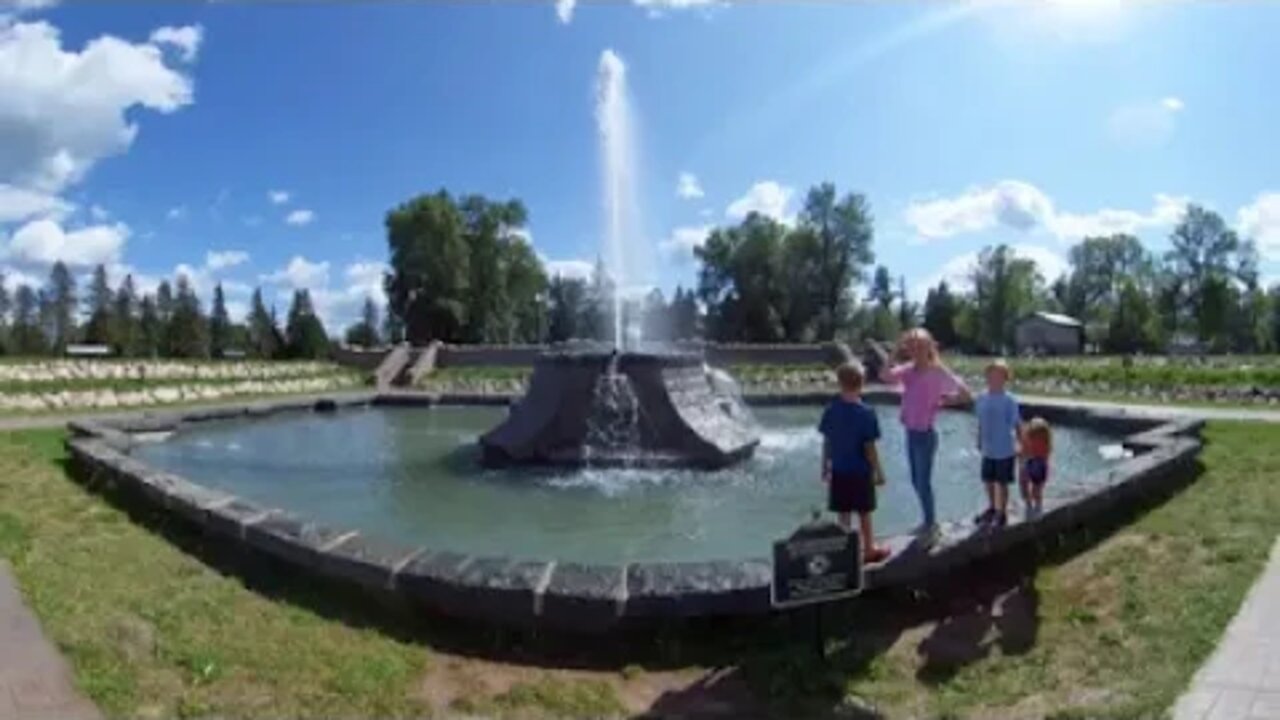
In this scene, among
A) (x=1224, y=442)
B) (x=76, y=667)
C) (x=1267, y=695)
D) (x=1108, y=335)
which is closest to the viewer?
(x=1267, y=695)

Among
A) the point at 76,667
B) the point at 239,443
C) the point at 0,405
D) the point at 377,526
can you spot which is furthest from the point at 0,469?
the point at 0,405

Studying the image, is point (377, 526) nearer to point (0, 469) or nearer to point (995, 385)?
point (995, 385)

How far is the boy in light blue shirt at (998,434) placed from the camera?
21.0ft

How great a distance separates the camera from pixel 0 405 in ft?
65.3

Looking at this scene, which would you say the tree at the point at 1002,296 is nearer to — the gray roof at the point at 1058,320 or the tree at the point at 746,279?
the gray roof at the point at 1058,320

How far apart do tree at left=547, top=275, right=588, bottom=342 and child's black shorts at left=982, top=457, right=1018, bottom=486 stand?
74152mm

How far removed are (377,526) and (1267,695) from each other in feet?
21.8

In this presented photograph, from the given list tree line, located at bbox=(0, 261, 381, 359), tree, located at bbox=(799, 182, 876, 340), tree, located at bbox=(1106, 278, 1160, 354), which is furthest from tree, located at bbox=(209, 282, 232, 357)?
tree, located at bbox=(1106, 278, 1160, 354)

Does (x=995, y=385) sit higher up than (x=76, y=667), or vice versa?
(x=995, y=385)

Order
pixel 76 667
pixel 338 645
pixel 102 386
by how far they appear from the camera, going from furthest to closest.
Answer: pixel 102 386 < pixel 338 645 < pixel 76 667

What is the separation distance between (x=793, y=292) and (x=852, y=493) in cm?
6395

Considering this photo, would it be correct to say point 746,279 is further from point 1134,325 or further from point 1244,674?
point 1244,674

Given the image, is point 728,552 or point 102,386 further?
point 102,386

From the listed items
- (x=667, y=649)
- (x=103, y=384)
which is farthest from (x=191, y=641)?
(x=103, y=384)
